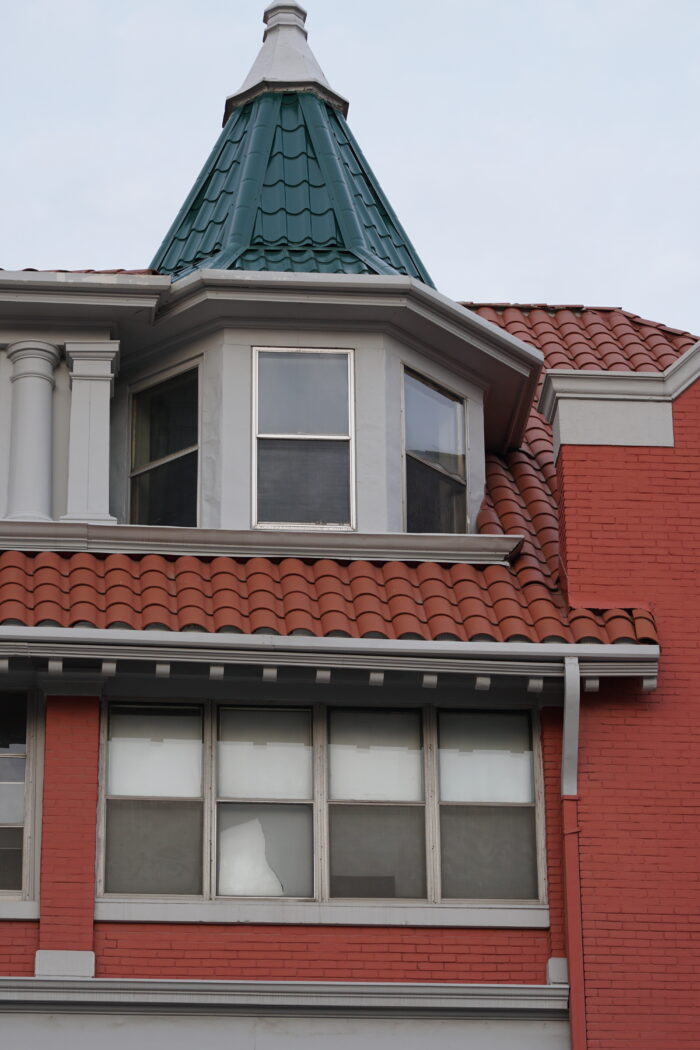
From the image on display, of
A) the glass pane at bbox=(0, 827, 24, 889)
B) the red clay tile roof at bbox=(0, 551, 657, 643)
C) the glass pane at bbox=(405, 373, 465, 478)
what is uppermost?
the glass pane at bbox=(405, 373, 465, 478)

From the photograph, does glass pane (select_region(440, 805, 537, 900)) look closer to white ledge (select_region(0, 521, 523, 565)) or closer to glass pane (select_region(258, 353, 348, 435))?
white ledge (select_region(0, 521, 523, 565))

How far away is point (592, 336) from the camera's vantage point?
20203 mm

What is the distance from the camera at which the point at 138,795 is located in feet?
49.4

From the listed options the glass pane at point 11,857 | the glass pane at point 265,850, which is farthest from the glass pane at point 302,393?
the glass pane at point 11,857

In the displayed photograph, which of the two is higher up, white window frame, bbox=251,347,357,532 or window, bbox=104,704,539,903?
white window frame, bbox=251,347,357,532

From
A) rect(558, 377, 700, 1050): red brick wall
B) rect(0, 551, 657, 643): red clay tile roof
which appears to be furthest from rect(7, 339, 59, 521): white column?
rect(558, 377, 700, 1050): red brick wall

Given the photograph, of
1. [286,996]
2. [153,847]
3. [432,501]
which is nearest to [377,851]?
[286,996]

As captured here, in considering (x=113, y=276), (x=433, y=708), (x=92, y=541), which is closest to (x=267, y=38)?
(x=113, y=276)

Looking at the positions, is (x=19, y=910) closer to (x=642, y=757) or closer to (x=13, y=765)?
(x=13, y=765)

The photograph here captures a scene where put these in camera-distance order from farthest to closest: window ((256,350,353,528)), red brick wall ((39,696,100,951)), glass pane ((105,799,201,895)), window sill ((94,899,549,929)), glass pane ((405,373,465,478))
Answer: glass pane ((405,373,465,478)) < window ((256,350,353,528)) < glass pane ((105,799,201,895)) < window sill ((94,899,549,929)) < red brick wall ((39,696,100,951))

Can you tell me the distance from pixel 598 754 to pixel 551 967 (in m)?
1.73

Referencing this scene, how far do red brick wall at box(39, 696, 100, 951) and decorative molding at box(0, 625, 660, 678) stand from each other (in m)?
0.60

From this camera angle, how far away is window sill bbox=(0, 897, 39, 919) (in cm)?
1443

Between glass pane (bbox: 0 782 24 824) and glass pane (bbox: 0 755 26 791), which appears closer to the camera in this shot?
glass pane (bbox: 0 782 24 824)
